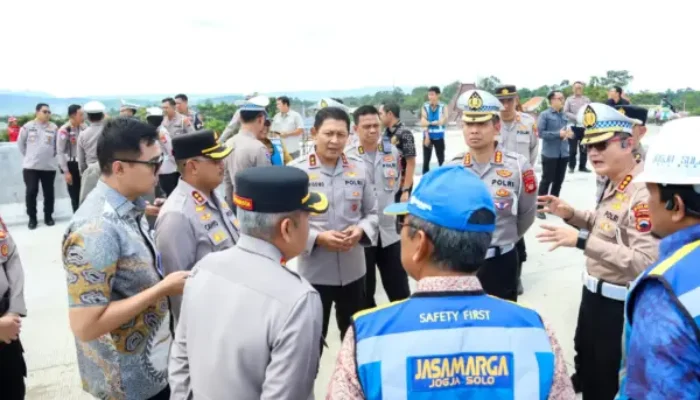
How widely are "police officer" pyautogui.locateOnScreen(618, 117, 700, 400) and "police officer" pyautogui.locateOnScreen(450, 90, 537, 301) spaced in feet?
6.01

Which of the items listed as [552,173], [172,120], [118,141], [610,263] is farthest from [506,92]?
A: [172,120]

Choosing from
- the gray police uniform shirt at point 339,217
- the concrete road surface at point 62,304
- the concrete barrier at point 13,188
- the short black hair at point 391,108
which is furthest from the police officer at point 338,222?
the concrete barrier at point 13,188

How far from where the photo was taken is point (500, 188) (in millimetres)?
3303

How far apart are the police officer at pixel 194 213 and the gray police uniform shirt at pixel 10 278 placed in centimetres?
69

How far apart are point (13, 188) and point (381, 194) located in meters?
6.87

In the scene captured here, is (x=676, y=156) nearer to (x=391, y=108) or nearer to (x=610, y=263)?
(x=610, y=263)

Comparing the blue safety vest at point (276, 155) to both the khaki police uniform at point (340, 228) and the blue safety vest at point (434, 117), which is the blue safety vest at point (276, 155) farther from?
the blue safety vest at point (434, 117)

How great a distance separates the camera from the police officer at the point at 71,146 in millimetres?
7438

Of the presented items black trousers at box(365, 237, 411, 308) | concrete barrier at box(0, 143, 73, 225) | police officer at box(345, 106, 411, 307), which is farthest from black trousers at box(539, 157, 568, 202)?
concrete barrier at box(0, 143, 73, 225)

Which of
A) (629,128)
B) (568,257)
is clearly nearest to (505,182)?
(629,128)

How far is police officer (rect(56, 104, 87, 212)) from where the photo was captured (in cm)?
744

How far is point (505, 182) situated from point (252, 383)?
235cm

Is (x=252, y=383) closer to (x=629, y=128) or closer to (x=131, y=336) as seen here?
(x=131, y=336)

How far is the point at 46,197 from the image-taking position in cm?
773
